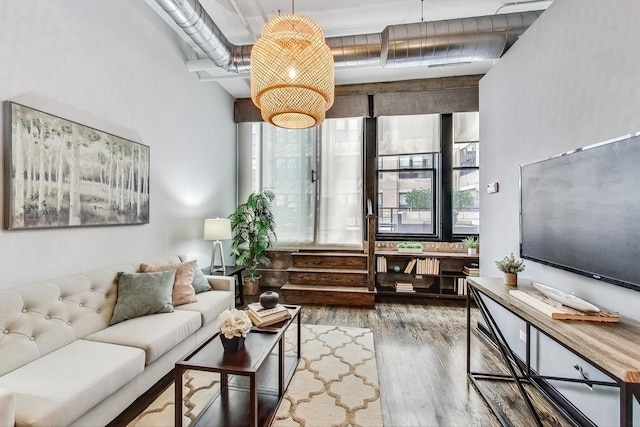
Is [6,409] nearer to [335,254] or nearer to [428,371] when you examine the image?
[428,371]

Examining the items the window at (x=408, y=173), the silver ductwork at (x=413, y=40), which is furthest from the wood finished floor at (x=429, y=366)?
the silver ductwork at (x=413, y=40)

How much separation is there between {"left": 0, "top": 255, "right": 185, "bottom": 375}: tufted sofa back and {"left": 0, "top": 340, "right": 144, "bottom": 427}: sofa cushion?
0.08 meters

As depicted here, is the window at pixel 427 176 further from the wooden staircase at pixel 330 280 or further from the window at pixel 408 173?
the wooden staircase at pixel 330 280

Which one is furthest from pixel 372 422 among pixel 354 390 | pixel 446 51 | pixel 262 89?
pixel 446 51

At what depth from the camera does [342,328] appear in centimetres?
333

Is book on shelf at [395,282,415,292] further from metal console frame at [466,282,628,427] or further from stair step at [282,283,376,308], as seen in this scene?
metal console frame at [466,282,628,427]

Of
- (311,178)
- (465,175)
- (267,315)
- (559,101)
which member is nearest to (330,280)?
(311,178)

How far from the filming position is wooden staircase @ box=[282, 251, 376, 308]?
4145 millimetres

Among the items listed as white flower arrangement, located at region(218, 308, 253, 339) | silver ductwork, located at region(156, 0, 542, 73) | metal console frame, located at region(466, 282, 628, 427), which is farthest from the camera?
silver ductwork, located at region(156, 0, 542, 73)

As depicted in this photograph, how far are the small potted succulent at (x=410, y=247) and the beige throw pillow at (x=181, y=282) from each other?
303 centimetres

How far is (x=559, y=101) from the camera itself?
2.02 meters

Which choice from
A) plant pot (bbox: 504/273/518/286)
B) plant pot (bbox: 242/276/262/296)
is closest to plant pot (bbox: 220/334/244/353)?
plant pot (bbox: 504/273/518/286)

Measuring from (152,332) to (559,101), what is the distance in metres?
3.33

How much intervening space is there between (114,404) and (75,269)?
3.73 feet
